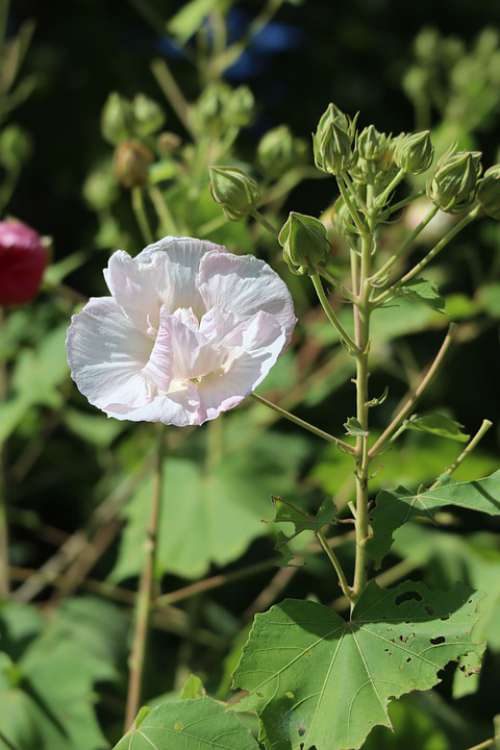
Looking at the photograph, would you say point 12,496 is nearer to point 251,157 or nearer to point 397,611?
point 251,157

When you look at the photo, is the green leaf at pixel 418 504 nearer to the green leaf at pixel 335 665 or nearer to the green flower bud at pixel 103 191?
the green leaf at pixel 335 665

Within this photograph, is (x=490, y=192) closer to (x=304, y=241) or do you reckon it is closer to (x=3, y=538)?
(x=304, y=241)

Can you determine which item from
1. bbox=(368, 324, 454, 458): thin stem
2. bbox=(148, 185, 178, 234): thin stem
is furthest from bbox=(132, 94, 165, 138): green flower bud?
bbox=(368, 324, 454, 458): thin stem

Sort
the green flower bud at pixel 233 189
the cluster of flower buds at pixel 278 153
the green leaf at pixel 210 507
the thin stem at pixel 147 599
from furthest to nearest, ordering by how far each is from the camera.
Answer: the green leaf at pixel 210 507 < the cluster of flower buds at pixel 278 153 < the thin stem at pixel 147 599 < the green flower bud at pixel 233 189

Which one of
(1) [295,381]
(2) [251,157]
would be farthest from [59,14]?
(1) [295,381]

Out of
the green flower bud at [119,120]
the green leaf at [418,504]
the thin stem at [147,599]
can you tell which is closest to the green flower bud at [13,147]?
the green flower bud at [119,120]
